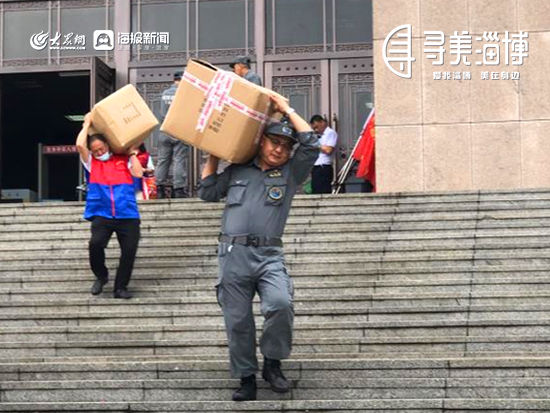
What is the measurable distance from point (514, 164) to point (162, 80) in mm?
5542

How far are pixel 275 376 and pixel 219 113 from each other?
1600 millimetres

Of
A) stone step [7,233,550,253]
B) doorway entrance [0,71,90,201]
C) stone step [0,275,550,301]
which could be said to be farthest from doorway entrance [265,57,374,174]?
stone step [0,275,550,301]

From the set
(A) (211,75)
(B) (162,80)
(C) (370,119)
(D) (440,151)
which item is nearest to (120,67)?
(B) (162,80)

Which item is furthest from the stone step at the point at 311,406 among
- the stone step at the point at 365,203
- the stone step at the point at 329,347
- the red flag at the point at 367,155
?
the red flag at the point at 367,155

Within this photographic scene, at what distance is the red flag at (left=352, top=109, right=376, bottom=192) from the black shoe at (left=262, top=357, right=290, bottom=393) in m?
7.80

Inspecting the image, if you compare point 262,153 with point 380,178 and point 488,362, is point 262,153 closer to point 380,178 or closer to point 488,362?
point 488,362

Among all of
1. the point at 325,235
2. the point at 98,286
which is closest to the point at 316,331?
the point at 98,286

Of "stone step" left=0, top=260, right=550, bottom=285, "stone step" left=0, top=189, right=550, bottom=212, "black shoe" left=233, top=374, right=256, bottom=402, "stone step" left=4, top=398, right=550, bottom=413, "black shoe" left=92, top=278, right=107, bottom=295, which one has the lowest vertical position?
"stone step" left=4, top=398, right=550, bottom=413

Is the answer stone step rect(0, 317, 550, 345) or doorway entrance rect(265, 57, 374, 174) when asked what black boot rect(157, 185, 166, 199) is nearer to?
doorway entrance rect(265, 57, 374, 174)

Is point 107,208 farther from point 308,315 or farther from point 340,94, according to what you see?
point 340,94

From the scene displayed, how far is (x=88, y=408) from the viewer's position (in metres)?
6.21

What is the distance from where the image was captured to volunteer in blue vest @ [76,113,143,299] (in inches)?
329

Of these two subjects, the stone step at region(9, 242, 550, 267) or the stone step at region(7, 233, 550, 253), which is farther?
the stone step at region(7, 233, 550, 253)

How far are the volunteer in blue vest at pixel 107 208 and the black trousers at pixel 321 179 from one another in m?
5.30
